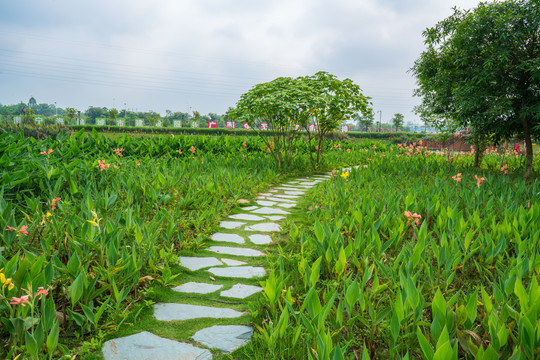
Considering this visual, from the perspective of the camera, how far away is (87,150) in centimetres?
552

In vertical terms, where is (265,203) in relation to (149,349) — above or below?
above

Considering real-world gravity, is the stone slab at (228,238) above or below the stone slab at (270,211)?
below

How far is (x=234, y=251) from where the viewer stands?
2.93 meters

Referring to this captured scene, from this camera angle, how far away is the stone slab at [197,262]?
103 inches

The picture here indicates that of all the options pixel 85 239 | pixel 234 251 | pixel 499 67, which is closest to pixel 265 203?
pixel 234 251

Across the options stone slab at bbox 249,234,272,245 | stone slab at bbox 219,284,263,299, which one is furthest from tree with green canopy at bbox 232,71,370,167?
stone slab at bbox 219,284,263,299

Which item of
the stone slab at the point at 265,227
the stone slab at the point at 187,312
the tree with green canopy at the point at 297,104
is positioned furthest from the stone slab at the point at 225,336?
the tree with green canopy at the point at 297,104

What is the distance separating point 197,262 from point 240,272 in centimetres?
40

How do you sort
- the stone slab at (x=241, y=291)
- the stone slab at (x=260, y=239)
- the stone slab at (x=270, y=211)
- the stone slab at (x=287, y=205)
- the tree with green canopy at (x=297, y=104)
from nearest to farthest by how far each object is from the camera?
the stone slab at (x=241, y=291), the stone slab at (x=260, y=239), the stone slab at (x=270, y=211), the stone slab at (x=287, y=205), the tree with green canopy at (x=297, y=104)

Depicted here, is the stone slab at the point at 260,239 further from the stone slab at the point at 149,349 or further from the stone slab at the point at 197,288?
the stone slab at the point at 149,349

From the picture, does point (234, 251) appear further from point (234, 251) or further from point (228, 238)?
point (228, 238)

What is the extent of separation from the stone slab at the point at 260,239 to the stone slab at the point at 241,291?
2.71ft

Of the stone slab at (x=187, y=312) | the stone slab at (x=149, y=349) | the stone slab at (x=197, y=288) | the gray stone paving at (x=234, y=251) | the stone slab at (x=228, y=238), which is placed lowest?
the stone slab at (x=149, y=349)

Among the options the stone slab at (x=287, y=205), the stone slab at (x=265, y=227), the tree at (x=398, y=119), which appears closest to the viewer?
the stone slab at (x=265, y=227)
